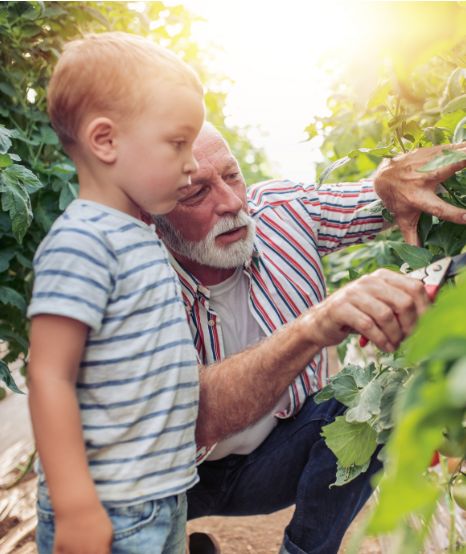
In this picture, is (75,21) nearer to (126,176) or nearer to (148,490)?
(126,176)

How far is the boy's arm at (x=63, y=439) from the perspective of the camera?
1.04 metres

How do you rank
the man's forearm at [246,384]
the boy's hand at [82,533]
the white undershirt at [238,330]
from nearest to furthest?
the boy's hand at [82,533], the man's forearm at [246,384], the white undershirt at [238,330]

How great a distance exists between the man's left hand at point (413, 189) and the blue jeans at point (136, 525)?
2.34ft

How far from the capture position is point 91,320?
108cm

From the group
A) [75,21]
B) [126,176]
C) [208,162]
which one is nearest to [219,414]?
[126,176]

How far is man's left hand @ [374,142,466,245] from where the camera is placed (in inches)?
47.3

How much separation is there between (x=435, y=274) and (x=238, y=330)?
38.7 inches

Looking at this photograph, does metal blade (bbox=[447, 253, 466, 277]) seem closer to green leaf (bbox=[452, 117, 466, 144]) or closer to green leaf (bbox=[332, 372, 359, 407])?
green leaf (bbox=[452, 117, 466, 144])

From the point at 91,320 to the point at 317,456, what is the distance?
0.94 m

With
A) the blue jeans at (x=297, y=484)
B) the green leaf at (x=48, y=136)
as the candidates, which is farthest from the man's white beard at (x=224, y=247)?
the green leaf at (x=48, y=136)

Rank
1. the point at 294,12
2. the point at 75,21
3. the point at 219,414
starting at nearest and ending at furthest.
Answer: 1. the point at 219,414
2. the point at 294,12
3. the point at 75,21

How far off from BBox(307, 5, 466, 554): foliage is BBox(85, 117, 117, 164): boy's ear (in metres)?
0.40

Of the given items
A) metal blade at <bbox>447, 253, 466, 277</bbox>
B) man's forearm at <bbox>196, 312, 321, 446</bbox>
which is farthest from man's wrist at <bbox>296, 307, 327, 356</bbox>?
metal blade at <bbox>447, 253, 466, 277</bbox>

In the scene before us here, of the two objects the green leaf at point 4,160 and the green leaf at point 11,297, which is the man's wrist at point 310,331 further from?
the green leaf at point 11,297
